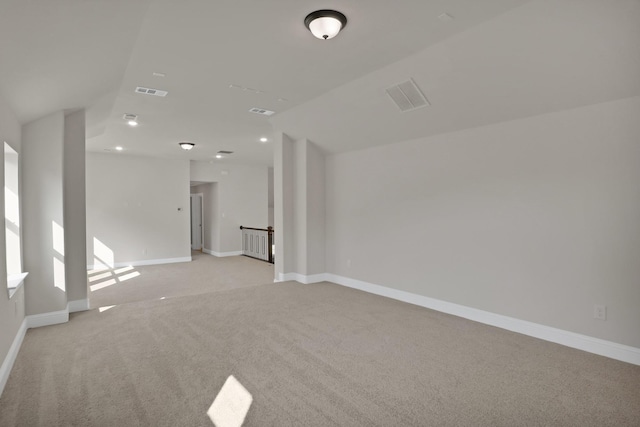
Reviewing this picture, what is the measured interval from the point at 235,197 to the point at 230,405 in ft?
28.1

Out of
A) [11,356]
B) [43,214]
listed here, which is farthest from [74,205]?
[11,356]

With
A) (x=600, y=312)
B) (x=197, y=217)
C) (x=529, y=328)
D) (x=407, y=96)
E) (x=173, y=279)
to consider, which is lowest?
(x=173, y=279)

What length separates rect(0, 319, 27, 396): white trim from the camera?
264cm

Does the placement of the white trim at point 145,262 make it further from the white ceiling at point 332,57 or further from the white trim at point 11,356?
the white trim at point 11,356

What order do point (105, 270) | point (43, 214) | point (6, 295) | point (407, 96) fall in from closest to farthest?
point (6, 295) → point (43, 214) → point (407, 96) → point (105, 270)

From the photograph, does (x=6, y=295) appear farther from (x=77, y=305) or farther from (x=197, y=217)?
(x=197, y=217)

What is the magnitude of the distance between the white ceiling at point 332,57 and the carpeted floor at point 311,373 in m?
2.30

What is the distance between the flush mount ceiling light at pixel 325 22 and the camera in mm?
2674

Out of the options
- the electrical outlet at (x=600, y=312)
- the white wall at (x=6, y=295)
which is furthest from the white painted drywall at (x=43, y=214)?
the electrical outlet at (x=600, y=312)

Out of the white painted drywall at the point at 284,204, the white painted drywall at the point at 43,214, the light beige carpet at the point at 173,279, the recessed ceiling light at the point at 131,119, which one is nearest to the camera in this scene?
the white painted drywall at the point at 43,214

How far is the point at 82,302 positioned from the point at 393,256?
168 inches

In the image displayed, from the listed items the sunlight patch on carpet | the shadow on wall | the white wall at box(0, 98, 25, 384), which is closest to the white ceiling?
the white wall at box(0, 98, 25, 384)

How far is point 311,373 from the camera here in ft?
9.25

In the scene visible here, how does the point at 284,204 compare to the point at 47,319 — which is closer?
the point at 47,319
